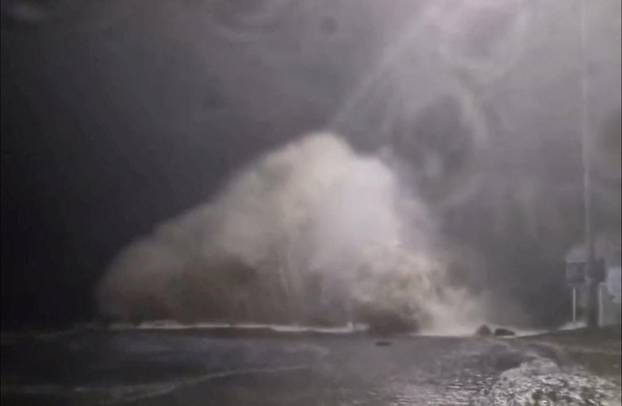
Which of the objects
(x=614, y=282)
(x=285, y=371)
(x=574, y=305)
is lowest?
(x=285, y=371)

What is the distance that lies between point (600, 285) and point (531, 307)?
2.60 feet

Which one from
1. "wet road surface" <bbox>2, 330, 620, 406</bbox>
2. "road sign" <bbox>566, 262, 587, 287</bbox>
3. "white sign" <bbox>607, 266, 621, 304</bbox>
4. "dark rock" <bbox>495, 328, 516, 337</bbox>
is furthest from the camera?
"road sign" <bbox>566, 262, 587, 287</bbox>

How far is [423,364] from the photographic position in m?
6.72

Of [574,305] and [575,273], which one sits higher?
[575,273]

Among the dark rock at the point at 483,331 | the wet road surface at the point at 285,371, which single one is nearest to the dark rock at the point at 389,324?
the wet road surface at the point at 285,371

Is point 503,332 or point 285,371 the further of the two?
point 503,332

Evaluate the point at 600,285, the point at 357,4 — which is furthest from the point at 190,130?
the point at 600,285

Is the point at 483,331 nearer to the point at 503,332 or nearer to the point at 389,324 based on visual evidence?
the point at 503,332

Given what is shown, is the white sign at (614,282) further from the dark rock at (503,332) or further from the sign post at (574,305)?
the dark rock at (503,332)

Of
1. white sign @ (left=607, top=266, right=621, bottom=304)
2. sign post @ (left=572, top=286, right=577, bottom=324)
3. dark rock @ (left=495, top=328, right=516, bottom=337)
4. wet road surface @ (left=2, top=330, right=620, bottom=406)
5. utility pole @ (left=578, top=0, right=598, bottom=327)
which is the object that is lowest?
wet road surface @ (left=2, top=330, right=620, bottom=406)

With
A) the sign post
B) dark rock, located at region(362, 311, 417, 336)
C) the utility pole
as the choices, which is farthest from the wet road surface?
the utility pole

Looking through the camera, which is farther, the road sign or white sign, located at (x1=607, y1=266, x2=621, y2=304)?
the road sign

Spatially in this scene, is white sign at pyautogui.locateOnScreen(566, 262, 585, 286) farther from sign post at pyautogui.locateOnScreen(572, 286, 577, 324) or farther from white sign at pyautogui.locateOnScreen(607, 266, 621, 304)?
white sign at pyautogui.locateOnScreen(607, 266, 621, 304)

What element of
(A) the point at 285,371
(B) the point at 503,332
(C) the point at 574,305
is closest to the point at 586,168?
(C) the point at 574,305
